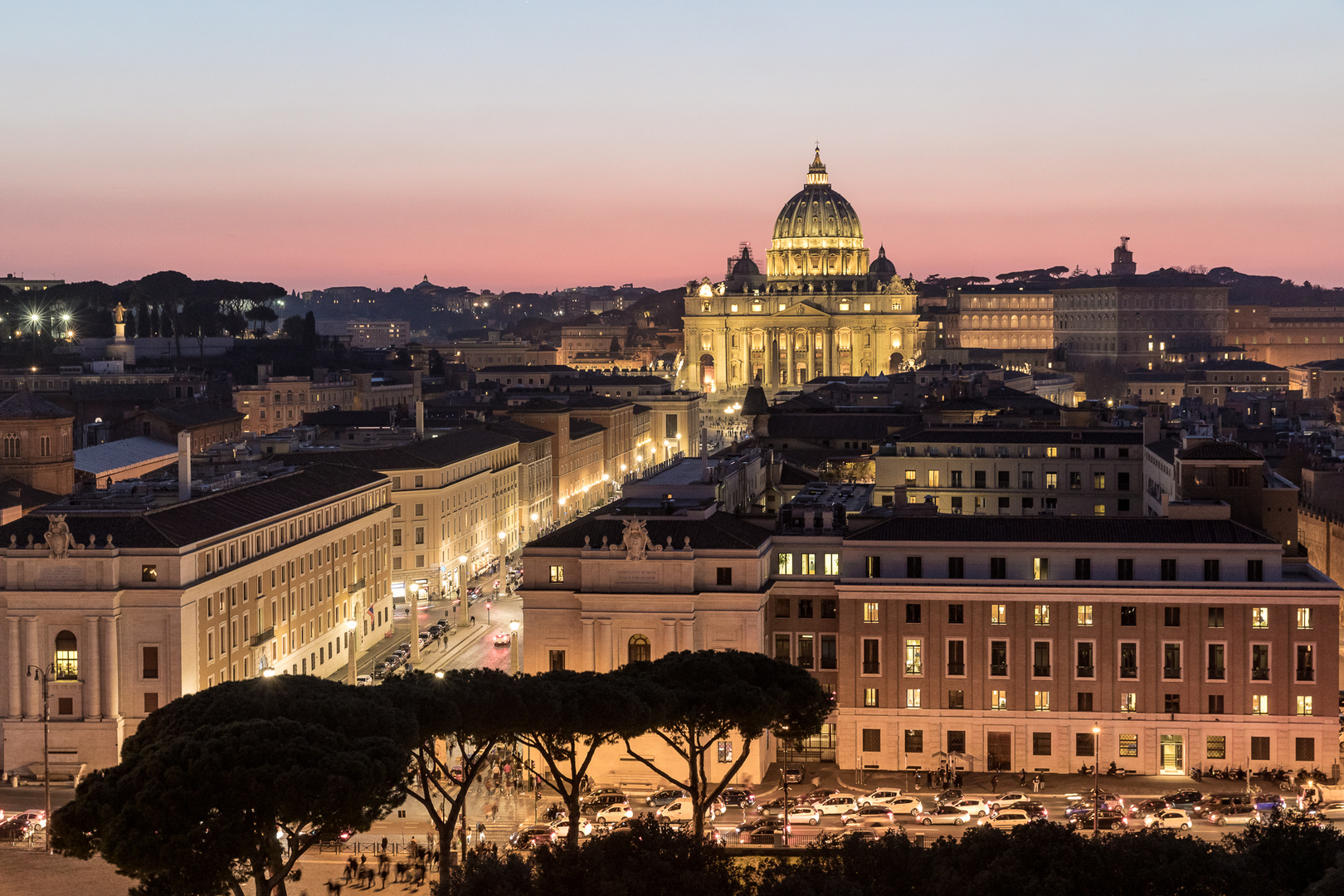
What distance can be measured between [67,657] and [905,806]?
22780mm

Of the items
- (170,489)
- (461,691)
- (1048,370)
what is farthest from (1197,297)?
(461,691)

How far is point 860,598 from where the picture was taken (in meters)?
49.7

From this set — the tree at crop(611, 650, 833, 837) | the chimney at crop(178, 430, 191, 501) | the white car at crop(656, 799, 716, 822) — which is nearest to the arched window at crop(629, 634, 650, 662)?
the tree at crop(611, 650, 833, 837)

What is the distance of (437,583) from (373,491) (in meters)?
8.28

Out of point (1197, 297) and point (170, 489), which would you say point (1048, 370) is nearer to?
point (1197, 297)

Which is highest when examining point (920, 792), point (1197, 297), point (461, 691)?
point (1197, 297)

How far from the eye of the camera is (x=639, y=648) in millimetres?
49500

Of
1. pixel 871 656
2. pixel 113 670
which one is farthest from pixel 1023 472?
pixel 113 670

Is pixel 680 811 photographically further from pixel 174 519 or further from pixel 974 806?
pixel 174 519

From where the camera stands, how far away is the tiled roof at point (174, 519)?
5044 centimetres

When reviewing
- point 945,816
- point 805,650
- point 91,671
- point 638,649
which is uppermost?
point 638,649

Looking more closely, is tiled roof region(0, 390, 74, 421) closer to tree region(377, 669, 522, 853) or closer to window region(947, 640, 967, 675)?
tree region(377, 669, 522, 853)

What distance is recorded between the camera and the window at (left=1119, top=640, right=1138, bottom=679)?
48.8m

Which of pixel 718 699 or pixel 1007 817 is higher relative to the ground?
pixel 718 699
